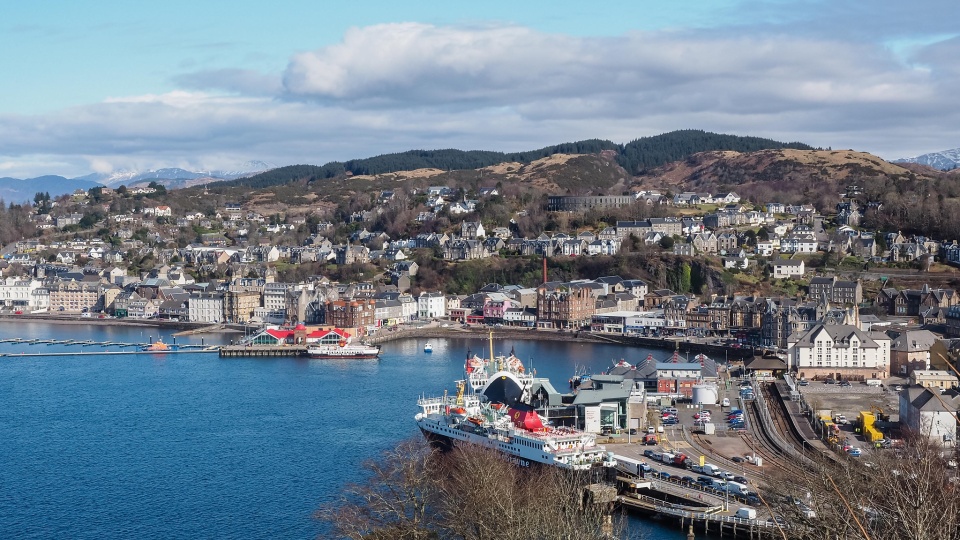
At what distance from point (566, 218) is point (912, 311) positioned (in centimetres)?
2106

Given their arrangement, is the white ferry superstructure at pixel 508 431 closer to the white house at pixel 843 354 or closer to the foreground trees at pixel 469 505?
the foreground trees at pixel 469 505

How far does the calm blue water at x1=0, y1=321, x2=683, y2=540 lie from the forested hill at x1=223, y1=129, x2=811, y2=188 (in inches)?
2026

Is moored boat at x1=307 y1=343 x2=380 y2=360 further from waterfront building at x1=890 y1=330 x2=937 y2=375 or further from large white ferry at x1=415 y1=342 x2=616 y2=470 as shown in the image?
waterfront building at x1=890 y1=330 x2=937 y2=375

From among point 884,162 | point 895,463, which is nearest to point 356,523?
point 895,463

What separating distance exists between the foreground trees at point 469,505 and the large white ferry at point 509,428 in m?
0.44

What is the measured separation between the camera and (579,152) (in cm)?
8538

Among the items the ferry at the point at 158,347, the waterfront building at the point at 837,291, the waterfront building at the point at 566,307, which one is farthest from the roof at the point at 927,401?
the ferry at the point at 158,347

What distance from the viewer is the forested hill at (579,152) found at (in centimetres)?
8256

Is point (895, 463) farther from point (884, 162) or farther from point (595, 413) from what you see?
point (884, 162)

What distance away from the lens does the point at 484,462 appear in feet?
48.2

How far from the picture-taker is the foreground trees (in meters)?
11.2

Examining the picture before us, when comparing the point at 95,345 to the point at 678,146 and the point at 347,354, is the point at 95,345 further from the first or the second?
the point at 678,146

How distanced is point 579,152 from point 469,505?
242ft

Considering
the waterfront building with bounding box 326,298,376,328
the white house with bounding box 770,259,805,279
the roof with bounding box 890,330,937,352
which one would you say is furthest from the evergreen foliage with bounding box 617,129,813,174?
the roof with bounding box 890,330,937,352
